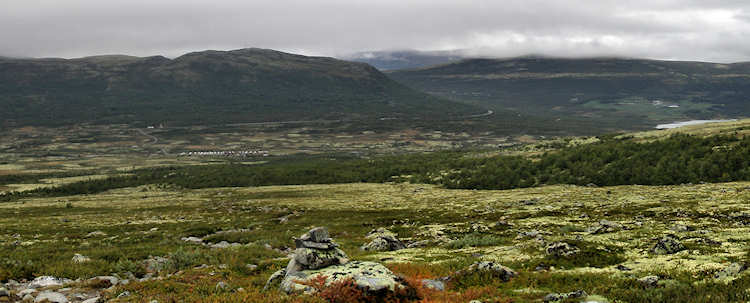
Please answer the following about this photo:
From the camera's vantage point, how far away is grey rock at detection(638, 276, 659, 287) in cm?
1405

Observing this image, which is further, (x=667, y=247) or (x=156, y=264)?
(x=156, y=264)

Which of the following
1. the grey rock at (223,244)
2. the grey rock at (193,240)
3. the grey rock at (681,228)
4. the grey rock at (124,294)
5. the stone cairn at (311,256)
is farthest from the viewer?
the grey rock at (193,240)

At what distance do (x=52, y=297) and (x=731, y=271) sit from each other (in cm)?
2425

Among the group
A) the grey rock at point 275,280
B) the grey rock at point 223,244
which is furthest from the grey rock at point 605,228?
the grey rock at point 223,244

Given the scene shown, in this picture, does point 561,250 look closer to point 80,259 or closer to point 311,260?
point 311,260

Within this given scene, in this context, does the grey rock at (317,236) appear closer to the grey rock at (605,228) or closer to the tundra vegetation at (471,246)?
the tundra vegetation at (471,246)

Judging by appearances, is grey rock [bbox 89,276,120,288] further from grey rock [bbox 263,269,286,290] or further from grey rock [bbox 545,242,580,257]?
grey rock [bbox 545,242,580,257]

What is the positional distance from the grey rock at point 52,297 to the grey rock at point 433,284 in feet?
44.5

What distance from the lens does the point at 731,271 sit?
46.4 feet

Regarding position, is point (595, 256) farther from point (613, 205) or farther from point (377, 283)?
point (613, 205)

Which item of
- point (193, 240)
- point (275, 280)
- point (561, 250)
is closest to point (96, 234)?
point (193, 240)

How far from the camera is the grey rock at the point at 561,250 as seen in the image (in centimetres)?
1977

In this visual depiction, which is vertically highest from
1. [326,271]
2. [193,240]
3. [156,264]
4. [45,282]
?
[326,271]

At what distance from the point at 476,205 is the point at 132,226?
4046 centimetres
